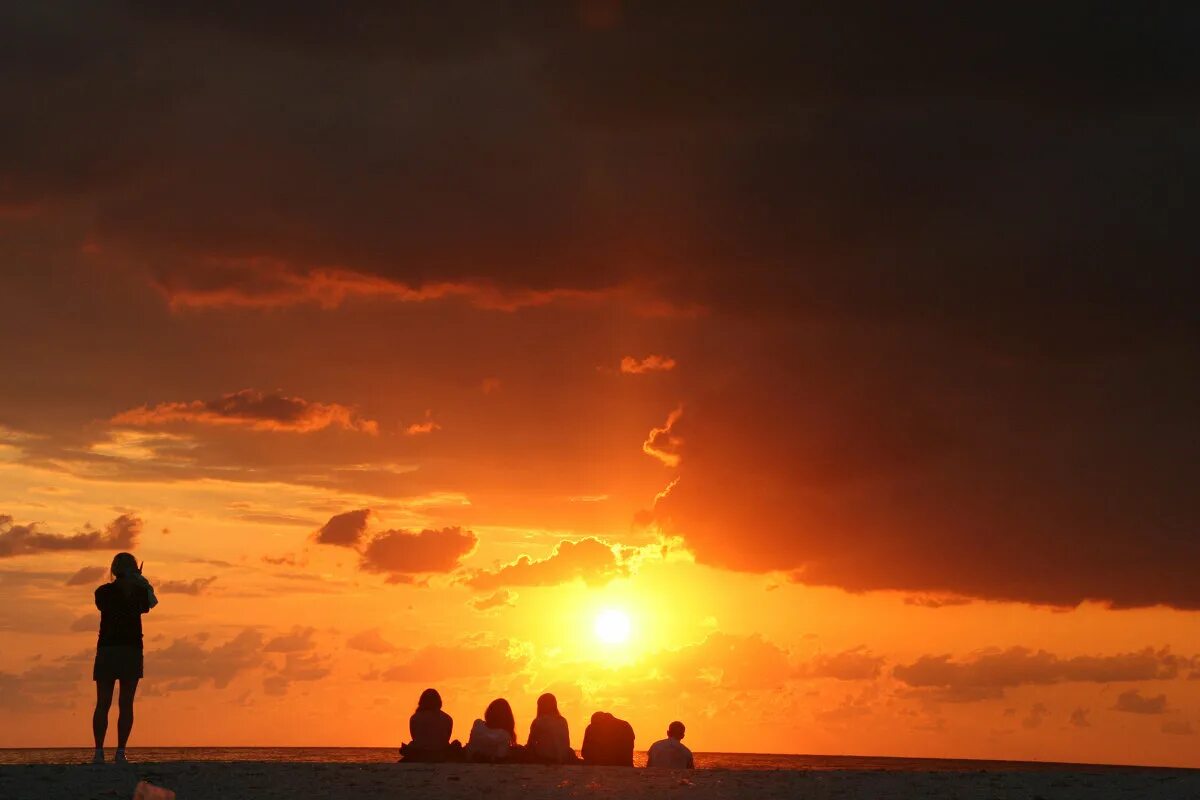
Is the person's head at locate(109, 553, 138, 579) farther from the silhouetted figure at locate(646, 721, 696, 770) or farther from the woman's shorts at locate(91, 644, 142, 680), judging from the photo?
the silhouetted figure at locate(646, 721, 696, 770)

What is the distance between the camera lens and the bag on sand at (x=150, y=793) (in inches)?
651

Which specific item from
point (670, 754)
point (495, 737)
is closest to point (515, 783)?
point (495, 737)

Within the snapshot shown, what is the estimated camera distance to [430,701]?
80.5 ft

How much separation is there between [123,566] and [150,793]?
6.01 metres

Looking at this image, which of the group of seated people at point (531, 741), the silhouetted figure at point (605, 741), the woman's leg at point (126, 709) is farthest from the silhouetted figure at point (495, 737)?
the woman's leg at point (126, 709)

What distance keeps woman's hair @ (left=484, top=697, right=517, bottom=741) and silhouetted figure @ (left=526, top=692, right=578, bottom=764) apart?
591 mm

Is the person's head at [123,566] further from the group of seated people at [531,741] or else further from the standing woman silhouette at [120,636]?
the group of seated people at [531,741]

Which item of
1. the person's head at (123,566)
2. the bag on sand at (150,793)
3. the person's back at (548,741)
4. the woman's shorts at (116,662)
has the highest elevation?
the person's head at (123,566)

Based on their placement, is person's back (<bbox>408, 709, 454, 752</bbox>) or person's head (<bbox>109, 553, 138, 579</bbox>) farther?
person's back (<bbox>408, 709, 454, 752</bbox>)

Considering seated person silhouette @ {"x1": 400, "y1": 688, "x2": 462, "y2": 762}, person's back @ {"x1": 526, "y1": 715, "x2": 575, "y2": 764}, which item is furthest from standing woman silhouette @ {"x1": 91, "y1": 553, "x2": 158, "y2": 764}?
person's back @ {"x1": 526, "y1": 715, "x2": 575, "y2": 764}

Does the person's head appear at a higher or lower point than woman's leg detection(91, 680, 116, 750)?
higher

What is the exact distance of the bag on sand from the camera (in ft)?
54.3

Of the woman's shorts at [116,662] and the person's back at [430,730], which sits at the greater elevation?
the woman's shorts at [116,662]

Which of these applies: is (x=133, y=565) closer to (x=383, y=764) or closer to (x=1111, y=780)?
(x=383, y=764)
